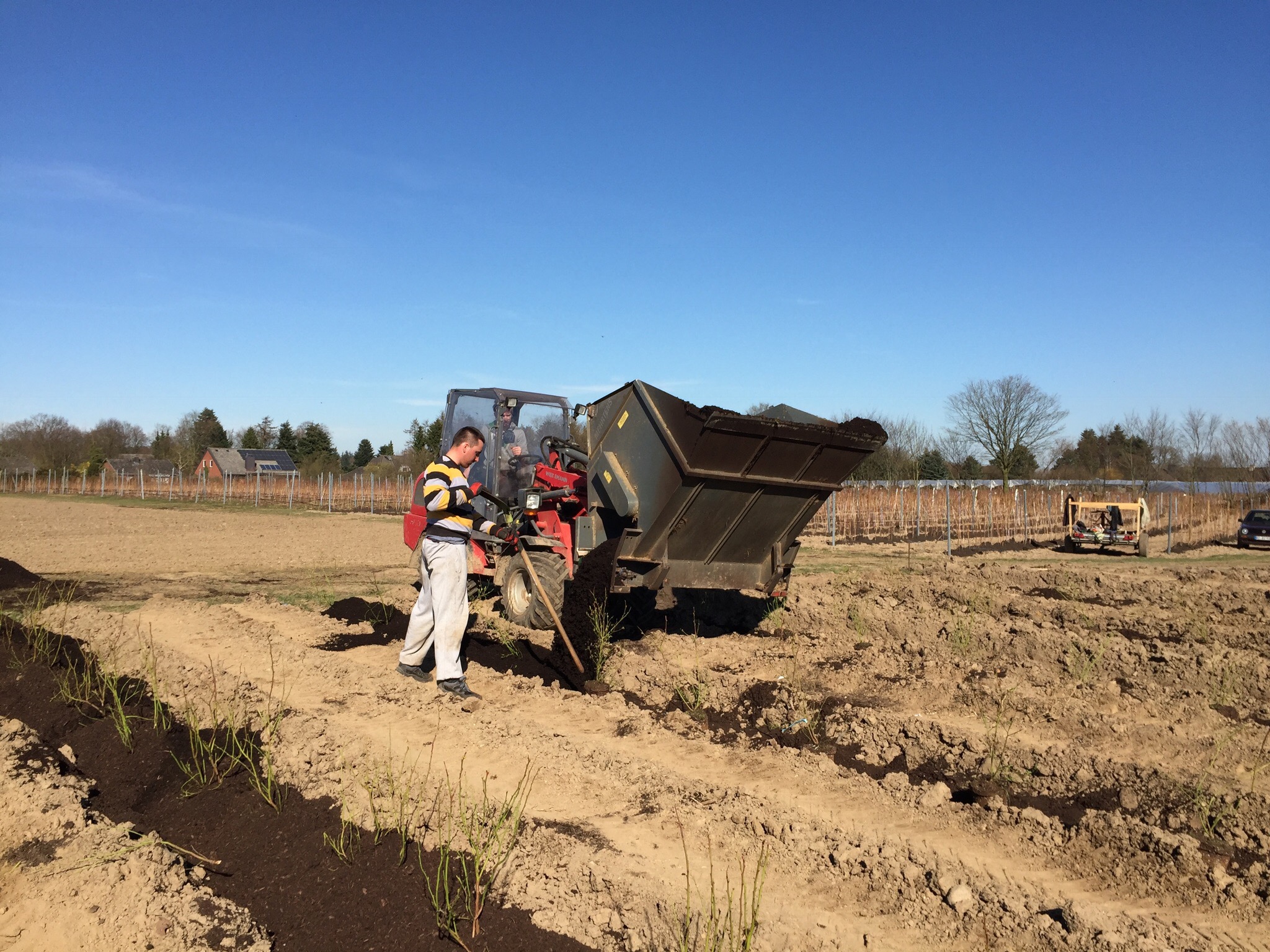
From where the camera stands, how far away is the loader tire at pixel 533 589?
799 centimetres

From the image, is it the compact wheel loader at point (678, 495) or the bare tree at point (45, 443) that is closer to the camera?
the compact wheel loader at point (678, 495)

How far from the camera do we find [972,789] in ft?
14.8

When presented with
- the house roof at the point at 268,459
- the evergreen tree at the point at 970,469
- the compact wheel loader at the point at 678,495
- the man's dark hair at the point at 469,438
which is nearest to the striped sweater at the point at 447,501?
Answer: the man's dark hair at the point at 469,438

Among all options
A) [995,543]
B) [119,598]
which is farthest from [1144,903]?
[995,543]

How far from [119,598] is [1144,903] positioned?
1083 centimetres

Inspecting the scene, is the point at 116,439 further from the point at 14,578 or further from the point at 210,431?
the point at 14,578

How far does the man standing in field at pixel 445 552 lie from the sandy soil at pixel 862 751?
1.31 ft

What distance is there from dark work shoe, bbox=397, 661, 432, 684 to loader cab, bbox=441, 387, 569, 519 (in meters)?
2.37

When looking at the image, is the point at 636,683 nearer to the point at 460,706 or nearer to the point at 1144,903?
the point at 460,706

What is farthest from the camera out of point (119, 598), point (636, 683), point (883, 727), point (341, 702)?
point (119, 598)

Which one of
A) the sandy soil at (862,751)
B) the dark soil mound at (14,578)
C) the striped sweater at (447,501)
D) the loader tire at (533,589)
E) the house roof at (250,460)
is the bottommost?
the sandy soil at (862,751)

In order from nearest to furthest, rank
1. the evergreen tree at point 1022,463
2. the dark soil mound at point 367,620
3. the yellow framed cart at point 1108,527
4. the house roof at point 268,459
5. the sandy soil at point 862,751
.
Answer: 1. the sandy soil at point 862,751
2. the dark soil mound at point 367,620
3. the yellow framed cart at point 1108,527
4. the evergreen tree at point 1022,463
5. the house roof at point 268,459

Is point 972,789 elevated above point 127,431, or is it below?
below

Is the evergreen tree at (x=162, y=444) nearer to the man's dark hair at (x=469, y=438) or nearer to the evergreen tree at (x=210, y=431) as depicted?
the evergreen tree at (x=210, y=431)
